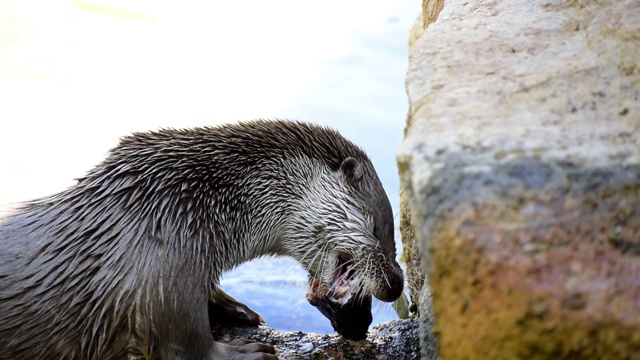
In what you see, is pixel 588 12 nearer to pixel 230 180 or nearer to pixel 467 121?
pixel 467 121

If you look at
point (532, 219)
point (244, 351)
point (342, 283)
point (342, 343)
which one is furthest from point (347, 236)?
point (532, 219)

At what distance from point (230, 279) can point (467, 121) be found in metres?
3.33

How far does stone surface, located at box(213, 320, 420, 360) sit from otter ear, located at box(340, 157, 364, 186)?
0.61 meters

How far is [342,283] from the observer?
3068mm

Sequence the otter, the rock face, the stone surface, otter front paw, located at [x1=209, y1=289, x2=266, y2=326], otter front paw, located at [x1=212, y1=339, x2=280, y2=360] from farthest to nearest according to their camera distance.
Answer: otter front paw, located at [x1=209, y1=289, x2=266, y2=326] < the stone surface < otter front paw, located at [x1=212, y1=339, x2=280, y2=360] < the otter < the rock face

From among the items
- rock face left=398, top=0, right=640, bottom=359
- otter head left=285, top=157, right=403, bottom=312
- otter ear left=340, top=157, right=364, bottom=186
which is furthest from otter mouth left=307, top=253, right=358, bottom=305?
rock face left=398, top=0, right=640, bottom=359

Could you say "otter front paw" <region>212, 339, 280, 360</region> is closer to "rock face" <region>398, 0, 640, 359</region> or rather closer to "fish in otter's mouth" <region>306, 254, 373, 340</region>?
"fish in otter's mouth" <region>306, 254, 373, 340</region>

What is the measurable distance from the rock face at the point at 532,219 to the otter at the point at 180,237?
3.47ft

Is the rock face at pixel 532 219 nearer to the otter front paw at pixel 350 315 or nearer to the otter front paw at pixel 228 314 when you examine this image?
the otter front paw at pixel 350 315

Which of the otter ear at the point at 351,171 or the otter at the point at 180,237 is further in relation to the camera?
the otter ear at the point at 351,171

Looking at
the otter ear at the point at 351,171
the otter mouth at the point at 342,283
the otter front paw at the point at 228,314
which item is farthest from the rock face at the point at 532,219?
the otter front paw at the point at 228,314

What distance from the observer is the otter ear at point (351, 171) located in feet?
9.88

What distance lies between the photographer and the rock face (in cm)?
160

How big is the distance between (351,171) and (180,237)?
2.42 ft
